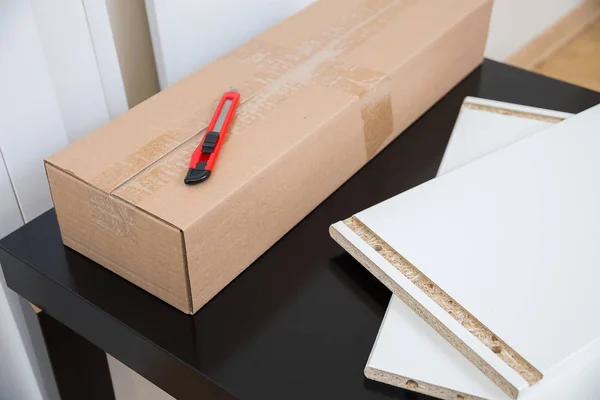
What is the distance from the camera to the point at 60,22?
0.70 metres

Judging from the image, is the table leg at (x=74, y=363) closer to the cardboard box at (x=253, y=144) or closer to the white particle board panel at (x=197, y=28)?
the cardboard box at (x=253, y=144)

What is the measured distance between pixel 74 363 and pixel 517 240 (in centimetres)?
50

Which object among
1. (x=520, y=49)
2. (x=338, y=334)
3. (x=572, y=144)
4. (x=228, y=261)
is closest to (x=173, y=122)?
(x=228, y=261)

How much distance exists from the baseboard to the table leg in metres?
1.40

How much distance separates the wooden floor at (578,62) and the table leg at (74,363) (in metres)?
1.51

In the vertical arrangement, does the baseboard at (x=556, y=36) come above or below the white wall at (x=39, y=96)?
below

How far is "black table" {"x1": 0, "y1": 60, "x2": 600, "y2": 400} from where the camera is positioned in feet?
1.77

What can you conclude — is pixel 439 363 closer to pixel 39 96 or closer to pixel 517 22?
pixel 39 96

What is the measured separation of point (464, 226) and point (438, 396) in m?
0.17

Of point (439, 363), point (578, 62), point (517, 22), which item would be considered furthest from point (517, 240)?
point (578, 62)

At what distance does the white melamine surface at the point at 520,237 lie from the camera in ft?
1.73

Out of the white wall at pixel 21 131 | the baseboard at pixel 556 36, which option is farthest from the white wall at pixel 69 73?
the baseboard at pixel 556 36

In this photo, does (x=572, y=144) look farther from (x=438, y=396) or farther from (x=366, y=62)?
(x=438, y=396)

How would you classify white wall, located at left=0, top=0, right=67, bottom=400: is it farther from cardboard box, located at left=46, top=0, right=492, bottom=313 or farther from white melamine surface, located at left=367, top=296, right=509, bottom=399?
white melamine surface, located at left=367, top=296, right=509, bottom=399
